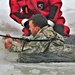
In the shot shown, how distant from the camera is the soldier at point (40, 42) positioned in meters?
3.93

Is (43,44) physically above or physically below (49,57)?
above

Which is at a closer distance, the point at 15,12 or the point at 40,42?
the point at 40,42

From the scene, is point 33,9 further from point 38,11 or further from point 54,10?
point 54,10

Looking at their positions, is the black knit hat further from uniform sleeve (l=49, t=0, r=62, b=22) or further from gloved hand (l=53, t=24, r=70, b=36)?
uniform sleeve (l=49, t=0, r=62, b=22)

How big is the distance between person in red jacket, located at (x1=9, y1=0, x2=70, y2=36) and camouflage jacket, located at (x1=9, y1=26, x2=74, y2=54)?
88 cm

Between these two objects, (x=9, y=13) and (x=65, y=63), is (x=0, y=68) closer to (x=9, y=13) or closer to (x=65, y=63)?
(x=65, y=63)

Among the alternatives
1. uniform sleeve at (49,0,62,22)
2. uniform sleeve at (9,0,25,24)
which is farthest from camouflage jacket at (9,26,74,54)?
uniform sleeve at (9,0,25,24)

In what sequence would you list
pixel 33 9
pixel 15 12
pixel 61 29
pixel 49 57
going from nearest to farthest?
pixel 49 57 < pixel 61 29 < pixel 33 9 < pixel 15 12

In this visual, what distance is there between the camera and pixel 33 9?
5.11 metres

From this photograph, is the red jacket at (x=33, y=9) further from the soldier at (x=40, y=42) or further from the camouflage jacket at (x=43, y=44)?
the camouflage jacket at (x=43, y=44)

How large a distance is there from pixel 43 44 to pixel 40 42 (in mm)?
35

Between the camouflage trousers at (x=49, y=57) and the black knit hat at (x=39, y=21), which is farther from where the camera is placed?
the black knit hat at (x=39, y=21)

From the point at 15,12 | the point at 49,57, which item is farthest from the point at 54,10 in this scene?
the point at 49,57

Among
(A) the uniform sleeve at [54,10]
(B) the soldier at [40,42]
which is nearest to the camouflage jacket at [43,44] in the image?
(B) the soldier at [40,42]
